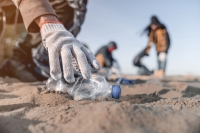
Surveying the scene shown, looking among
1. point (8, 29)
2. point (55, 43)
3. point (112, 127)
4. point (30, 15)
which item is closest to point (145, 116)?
point (112, 127)

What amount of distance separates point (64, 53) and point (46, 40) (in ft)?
0.75

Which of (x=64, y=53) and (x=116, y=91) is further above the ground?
(x=64, y=53)

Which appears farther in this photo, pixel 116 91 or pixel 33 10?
pixel 33 10

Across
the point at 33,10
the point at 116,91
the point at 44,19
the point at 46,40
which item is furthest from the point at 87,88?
the point at 33,10

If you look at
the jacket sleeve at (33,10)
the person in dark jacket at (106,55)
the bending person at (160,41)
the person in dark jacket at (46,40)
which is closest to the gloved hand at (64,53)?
the person in dark jacket at (46,40)

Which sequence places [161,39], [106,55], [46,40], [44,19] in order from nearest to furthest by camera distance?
[46,40], [44,19], [106,55], [161,39]

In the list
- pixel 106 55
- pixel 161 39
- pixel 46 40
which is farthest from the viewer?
pixel 161 39

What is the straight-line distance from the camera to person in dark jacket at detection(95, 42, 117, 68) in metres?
4.93

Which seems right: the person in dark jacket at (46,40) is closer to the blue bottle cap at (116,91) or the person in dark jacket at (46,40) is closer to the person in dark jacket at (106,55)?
the blue bottle cap at (116,91)

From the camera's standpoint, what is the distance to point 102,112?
0.93 meters

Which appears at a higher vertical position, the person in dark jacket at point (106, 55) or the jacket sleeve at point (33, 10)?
the jacket sleeve at point (33, 10)

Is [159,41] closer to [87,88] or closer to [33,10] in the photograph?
[87,88]

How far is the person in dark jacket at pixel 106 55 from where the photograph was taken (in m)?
4.93

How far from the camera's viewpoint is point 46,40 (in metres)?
1.62
